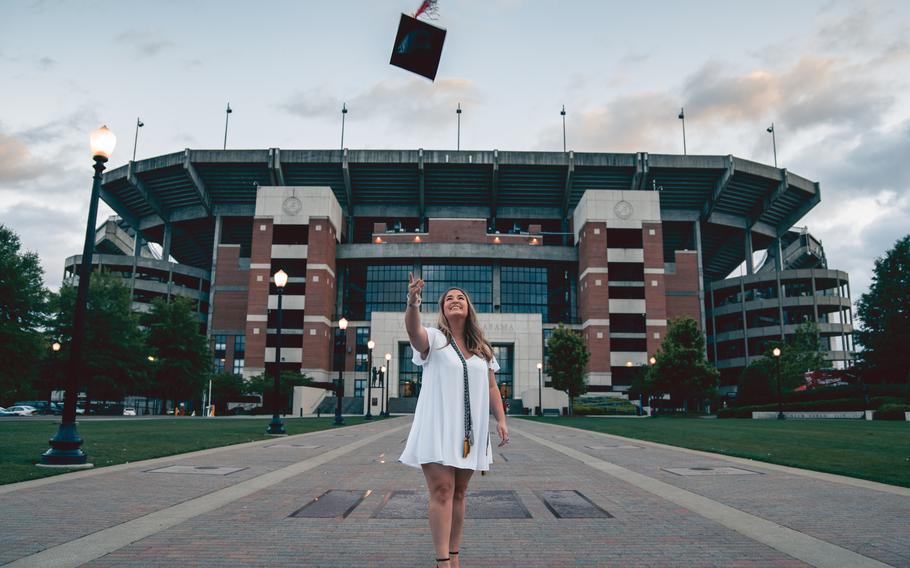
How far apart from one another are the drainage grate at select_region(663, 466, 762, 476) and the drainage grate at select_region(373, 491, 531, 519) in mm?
3779

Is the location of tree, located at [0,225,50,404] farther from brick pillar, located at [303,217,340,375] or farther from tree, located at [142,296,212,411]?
brick pillar, located at [303,217,340,375]

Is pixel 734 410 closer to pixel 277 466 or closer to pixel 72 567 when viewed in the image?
pixel 277 466

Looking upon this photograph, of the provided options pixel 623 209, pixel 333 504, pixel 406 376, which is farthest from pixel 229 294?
pixel 333 504

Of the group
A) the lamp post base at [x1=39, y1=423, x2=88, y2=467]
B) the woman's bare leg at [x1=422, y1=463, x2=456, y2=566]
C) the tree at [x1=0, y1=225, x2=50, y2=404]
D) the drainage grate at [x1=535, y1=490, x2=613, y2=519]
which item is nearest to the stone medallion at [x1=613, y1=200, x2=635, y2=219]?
the tree at [x1=0, y1=225, x2=50, y2=404]

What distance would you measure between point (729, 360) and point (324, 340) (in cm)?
5361

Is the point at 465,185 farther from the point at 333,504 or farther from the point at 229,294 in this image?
the point at 333,504

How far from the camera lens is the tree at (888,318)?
4591cm

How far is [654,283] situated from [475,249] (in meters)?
21.6

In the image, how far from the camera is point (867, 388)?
37188 mm

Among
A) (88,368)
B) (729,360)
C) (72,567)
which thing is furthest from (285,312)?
(72,567)

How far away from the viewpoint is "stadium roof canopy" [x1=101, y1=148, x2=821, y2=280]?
2985 inches

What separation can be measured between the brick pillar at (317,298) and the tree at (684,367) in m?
39.1

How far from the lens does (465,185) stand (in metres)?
80.9

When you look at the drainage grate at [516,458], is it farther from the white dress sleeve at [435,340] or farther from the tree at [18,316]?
the tree at [18,316]
